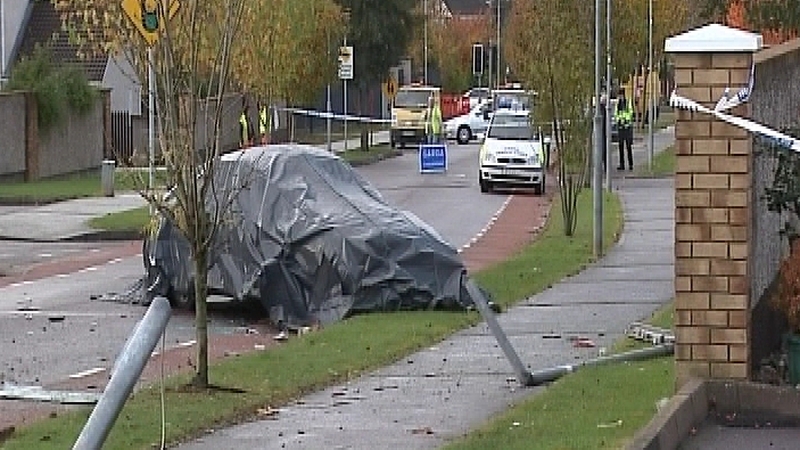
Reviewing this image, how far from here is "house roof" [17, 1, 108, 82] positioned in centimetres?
5325

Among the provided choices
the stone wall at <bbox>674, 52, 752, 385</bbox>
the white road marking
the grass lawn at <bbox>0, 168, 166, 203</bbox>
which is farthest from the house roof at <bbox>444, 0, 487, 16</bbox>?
the stone wall at <bbox>674, 52, 752, 385</bbox>

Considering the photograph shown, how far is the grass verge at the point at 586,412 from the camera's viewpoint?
9438 millimetres

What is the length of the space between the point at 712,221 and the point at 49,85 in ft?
110

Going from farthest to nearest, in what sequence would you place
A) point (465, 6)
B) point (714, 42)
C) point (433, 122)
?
point (465, 6), point (433, 122), point (714, 42)

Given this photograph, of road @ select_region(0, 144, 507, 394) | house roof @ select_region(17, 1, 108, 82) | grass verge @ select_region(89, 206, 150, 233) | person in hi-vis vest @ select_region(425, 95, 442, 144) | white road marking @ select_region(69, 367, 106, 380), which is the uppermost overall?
house roof @ select_region(17, 1, 108, 82)

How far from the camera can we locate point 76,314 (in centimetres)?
1838

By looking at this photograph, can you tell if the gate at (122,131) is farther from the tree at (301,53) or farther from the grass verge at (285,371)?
the grass verge at (285,371)

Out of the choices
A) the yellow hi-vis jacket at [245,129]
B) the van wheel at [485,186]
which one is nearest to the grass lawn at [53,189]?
the yellow hi-vis jacket at [245,129]

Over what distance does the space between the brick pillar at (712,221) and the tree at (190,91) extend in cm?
340

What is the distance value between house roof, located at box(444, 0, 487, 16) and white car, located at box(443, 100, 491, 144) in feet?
172

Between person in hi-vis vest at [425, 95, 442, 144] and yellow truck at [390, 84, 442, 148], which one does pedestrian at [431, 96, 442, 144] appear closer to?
person in hi-vis vest at [425, 95, 442, 144]

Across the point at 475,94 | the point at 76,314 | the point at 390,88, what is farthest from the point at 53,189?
the point at 475,94

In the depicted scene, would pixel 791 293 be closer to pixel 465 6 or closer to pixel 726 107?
pixel 726 107

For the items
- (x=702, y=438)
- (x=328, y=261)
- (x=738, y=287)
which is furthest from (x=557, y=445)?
(x=328, y=261)
